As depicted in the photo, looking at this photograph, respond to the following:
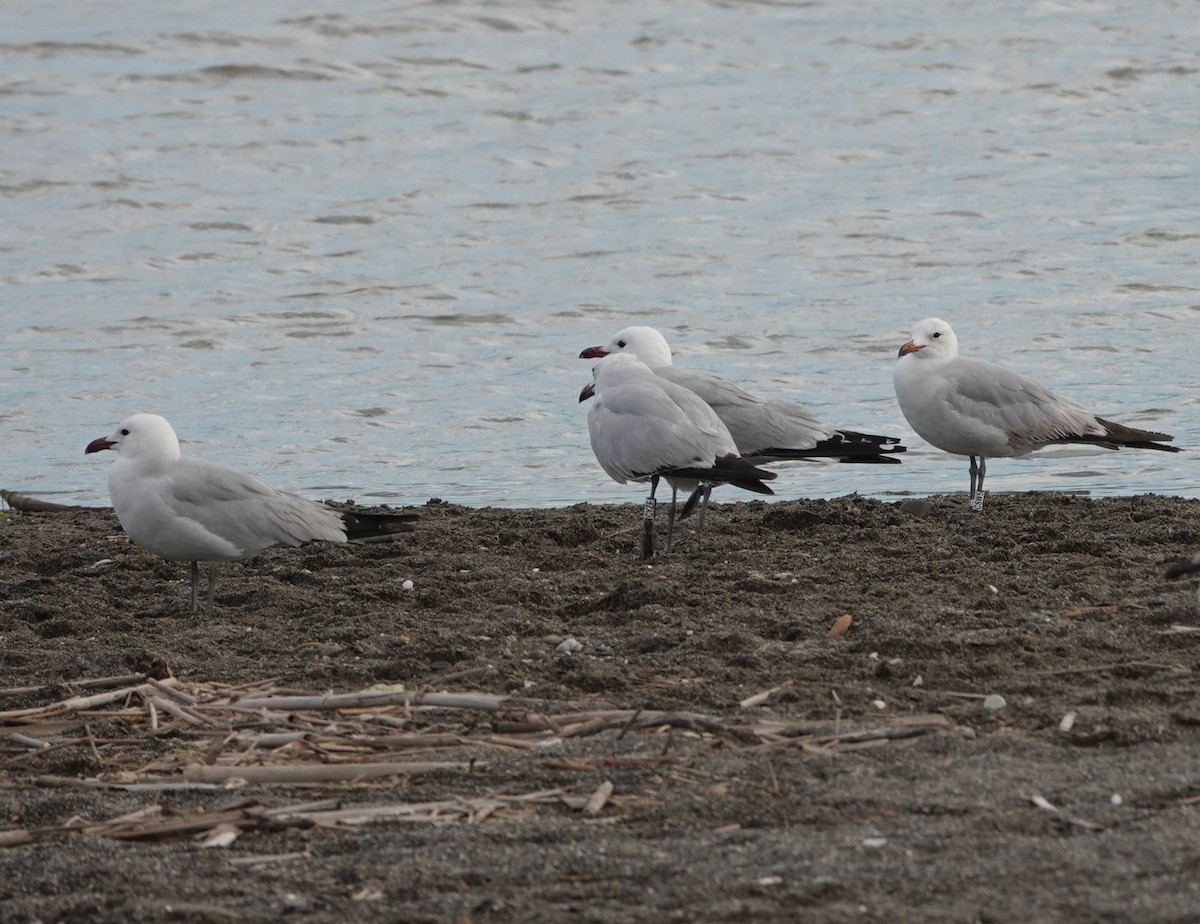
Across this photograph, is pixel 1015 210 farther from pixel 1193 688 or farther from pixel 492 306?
pixel 1193 688

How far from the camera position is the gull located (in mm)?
7527

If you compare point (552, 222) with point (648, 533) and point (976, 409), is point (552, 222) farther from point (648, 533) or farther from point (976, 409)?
point (648, 533)

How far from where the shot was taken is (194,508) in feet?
24.8

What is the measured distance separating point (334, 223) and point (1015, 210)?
6.86 m

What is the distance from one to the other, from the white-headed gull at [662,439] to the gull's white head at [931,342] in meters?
1.39

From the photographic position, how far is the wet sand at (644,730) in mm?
4062

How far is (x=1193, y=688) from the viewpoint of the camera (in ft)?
17.6

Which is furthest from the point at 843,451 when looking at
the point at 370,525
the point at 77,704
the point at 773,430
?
the point at 77,704

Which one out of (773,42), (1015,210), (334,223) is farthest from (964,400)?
(773,42)

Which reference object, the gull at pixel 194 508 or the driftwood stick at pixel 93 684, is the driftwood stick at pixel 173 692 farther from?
the gull at pixel 194 508

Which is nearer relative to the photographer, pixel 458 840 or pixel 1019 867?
pixel 1019 867

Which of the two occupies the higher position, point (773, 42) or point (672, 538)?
point (773, 42)

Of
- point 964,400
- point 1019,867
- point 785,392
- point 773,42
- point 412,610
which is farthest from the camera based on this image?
point 773,42

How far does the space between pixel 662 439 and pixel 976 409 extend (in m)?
1.90
